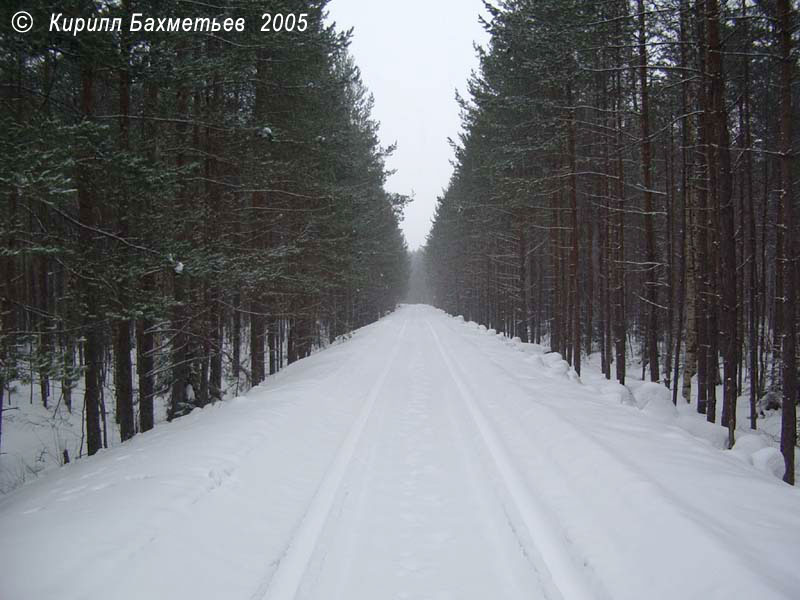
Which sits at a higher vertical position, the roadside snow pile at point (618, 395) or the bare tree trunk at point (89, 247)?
the bare tree trunk at point (89, 247)

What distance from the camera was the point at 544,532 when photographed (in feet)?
13.1

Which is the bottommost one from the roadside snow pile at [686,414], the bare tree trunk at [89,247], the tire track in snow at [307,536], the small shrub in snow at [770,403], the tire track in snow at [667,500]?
the small shrub in snow at [770,403]

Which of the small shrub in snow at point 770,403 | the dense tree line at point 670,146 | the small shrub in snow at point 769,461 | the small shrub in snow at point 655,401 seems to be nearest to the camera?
the small shrub in snow at point 769,461

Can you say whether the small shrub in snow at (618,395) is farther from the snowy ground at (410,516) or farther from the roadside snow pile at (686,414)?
the snowy ground at (410,516)

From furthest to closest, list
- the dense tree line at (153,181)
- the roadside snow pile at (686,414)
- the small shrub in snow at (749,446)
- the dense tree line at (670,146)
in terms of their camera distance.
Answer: the dense tree line at (670,146) < the small shrub in snow at (749,446) < the dense tree line at (153,181) < the roadside snow pile at (686,414)

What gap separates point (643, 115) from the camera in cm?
1227

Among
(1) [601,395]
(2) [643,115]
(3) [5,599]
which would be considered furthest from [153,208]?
(2) [643,115]

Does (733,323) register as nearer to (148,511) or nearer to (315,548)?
(315,548)

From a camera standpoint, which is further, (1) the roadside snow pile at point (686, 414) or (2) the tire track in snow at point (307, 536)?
(1) the roadside snow pile at point (686, 414)

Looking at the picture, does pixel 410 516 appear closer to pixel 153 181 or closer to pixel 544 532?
pixel 544 532

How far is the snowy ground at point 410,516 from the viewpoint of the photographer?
3242 millimetres

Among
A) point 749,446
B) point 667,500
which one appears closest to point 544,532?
point 667,500

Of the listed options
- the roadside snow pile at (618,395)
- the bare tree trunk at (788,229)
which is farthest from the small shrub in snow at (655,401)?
the bare tree trunk at (788,229)

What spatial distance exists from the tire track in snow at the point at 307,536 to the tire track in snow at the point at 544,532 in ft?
6.32
